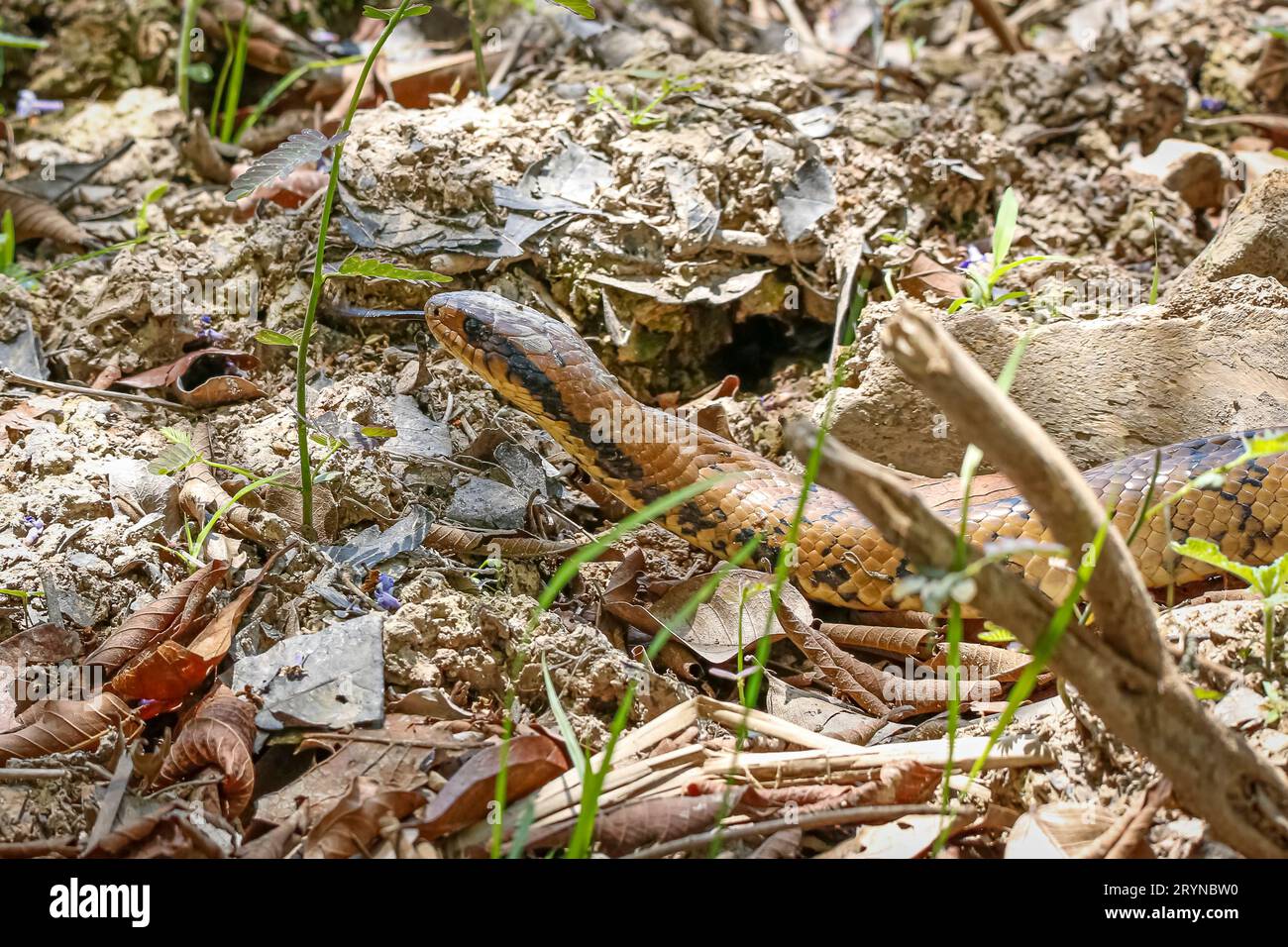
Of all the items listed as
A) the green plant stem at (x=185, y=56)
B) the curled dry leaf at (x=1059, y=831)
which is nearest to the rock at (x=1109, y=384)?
the curled dry leaf at (x=1059, y=831)

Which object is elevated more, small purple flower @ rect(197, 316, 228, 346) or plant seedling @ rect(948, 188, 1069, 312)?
plant seedling @ rect(948, 188, 1069, 312)

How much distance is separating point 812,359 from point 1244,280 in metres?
2.10

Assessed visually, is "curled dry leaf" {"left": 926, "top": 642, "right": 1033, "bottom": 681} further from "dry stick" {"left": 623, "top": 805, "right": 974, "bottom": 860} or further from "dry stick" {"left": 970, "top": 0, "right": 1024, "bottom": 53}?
"dry stick" {"left": 970, "top": 0, "right": 1024, "bottom": 53}

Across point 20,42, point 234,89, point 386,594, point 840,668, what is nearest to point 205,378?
point 386,594

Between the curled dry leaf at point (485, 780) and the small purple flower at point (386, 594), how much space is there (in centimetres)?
87

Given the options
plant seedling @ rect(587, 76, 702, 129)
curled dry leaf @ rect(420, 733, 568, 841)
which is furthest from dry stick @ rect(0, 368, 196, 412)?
plant seedling @ rect(587, 76, 702, 129)

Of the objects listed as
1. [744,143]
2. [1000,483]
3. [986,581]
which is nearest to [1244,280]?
[1000,483]

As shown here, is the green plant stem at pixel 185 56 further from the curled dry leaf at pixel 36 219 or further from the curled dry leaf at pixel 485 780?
the curled dry leaf at pixel 485 780

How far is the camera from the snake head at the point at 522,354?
494 cm

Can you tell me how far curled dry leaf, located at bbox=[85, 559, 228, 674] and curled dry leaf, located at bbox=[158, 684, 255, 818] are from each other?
0.44 meters

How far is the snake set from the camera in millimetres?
4535

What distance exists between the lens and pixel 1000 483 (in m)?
4.81

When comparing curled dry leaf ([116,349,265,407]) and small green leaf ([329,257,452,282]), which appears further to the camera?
curled dry leaf ([116,349,265,407])

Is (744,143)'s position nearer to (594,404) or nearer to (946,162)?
(946,162)
